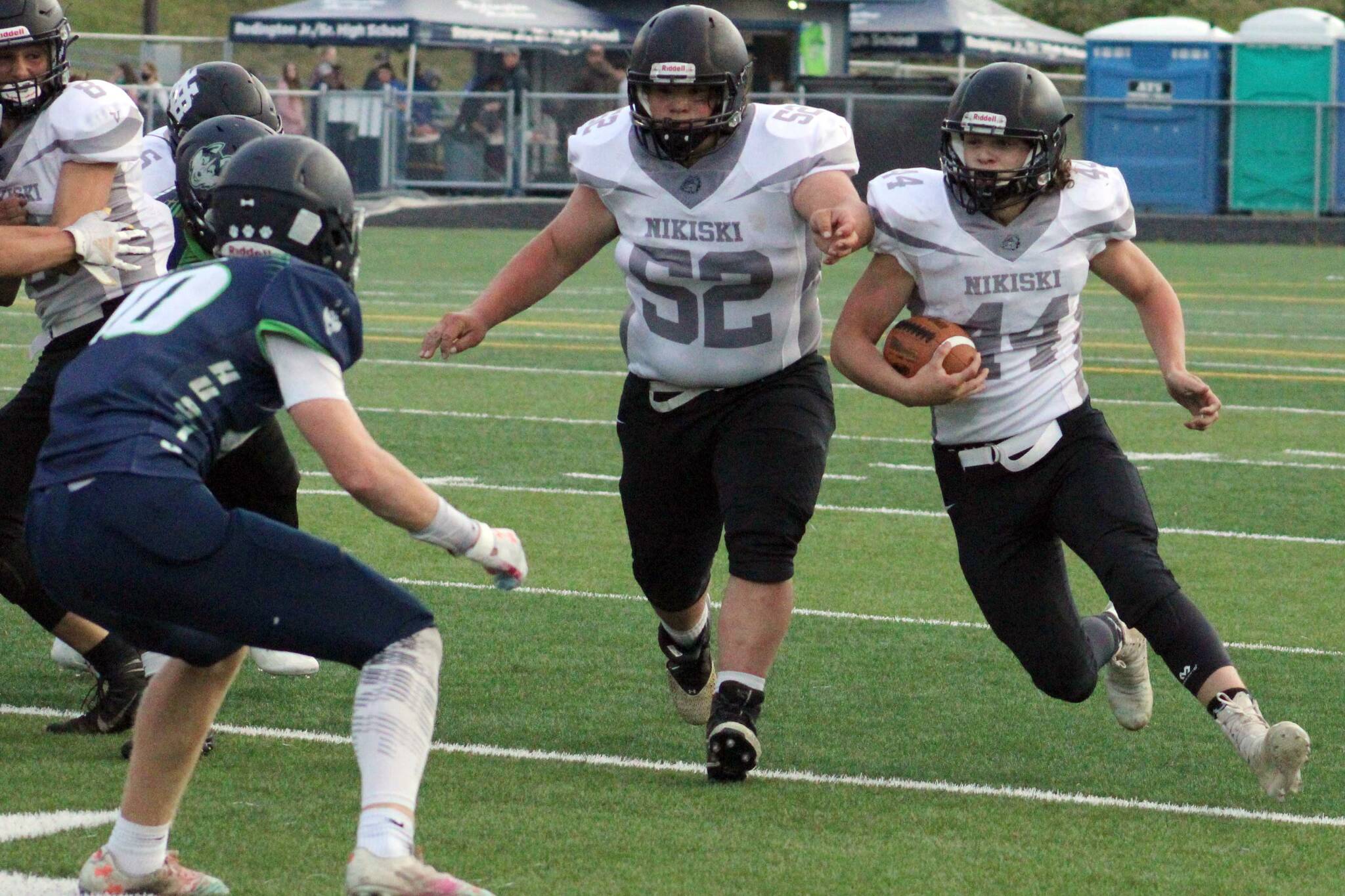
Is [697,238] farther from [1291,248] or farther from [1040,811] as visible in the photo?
[1291,248]

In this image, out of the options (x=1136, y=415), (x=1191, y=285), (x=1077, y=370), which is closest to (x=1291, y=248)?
(x=1191, y=285)

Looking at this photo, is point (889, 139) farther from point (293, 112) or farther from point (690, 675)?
point (690, 675)

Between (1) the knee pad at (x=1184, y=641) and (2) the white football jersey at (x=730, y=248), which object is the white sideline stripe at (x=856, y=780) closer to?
(1) the knee pad at (x=1184, y=641)

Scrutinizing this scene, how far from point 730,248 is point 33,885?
2.13 metres

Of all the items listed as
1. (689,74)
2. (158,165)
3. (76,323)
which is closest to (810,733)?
(689,74)

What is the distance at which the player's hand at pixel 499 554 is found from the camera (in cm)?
349

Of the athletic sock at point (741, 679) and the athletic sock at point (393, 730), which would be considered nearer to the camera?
the athletic sock at point (393, 730)

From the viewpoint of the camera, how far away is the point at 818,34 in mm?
28562

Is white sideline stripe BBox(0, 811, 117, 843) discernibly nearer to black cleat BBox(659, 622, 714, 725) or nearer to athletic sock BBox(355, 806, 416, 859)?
athletic sock BBox(355, 806, 416, 859)

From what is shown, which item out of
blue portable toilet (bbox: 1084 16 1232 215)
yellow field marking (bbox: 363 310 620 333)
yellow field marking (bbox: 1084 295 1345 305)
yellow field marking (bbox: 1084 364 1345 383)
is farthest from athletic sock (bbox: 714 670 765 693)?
blue portable toilet (bbox: 1084 16 1232 215)

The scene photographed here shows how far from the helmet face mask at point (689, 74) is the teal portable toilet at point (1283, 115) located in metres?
19.7

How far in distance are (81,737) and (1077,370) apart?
2.48 m

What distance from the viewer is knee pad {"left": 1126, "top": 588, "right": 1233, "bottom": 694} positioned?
4.57m

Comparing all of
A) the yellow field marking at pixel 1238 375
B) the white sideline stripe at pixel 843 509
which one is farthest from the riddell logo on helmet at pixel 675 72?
the yellow field marking at pixel 1238 375
